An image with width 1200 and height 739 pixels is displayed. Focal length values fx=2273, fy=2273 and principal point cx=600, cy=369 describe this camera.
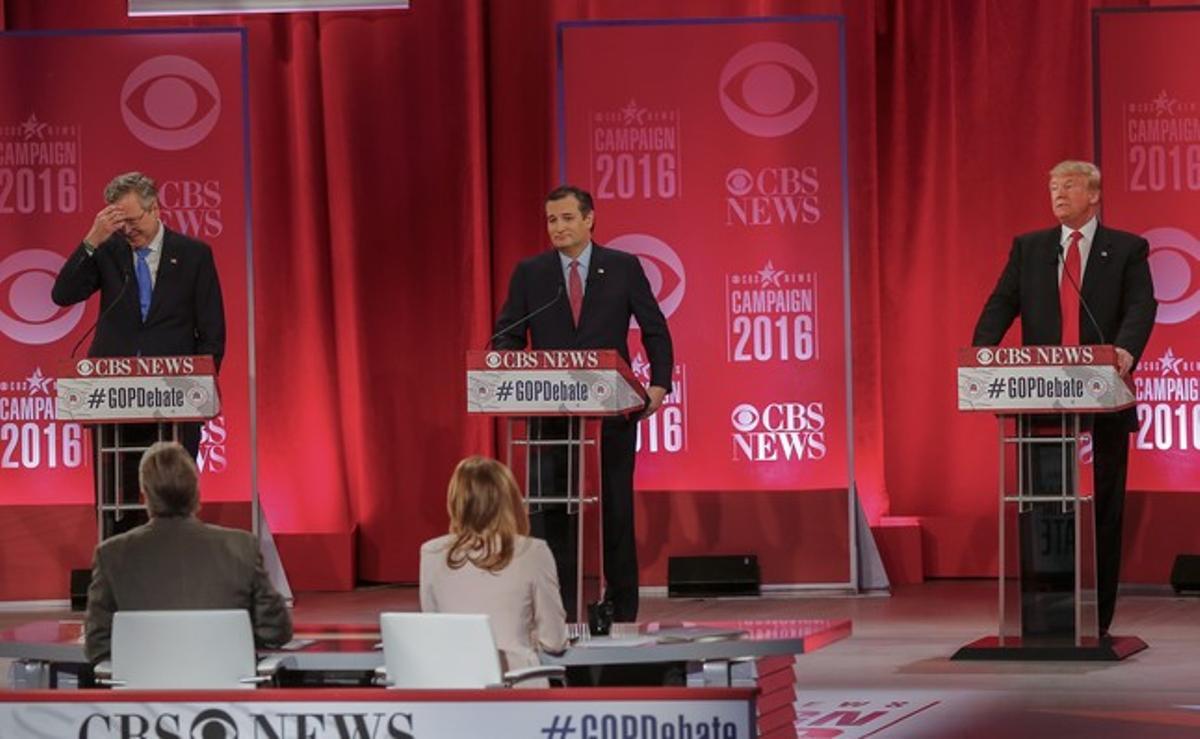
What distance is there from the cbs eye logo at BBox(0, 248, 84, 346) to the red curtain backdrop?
1144 millimetres

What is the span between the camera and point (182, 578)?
16.4 feet

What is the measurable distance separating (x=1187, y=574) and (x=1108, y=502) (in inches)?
74.9

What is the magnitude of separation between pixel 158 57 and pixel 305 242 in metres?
1.18

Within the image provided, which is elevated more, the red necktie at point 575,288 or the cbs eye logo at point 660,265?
the cbs eye logo at point 660,265

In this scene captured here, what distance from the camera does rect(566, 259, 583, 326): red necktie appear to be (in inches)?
287

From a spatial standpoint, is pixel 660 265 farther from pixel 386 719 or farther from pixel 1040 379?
pixel 386 719

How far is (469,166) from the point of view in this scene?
10.2 meters

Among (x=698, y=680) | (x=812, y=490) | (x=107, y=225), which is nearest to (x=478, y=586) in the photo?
(x=698, y=680)

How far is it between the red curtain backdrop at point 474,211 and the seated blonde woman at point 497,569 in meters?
5.17

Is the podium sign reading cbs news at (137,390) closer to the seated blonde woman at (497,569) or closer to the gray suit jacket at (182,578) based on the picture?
the gray suit jacket at (182,578)

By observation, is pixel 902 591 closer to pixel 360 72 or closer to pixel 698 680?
pixel 360 72

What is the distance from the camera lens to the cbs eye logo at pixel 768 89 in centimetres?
948

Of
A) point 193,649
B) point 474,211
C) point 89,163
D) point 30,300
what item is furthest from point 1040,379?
point 30,300

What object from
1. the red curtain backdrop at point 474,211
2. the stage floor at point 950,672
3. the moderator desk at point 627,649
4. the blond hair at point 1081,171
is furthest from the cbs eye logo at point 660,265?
the moderator desk at point 627,649
